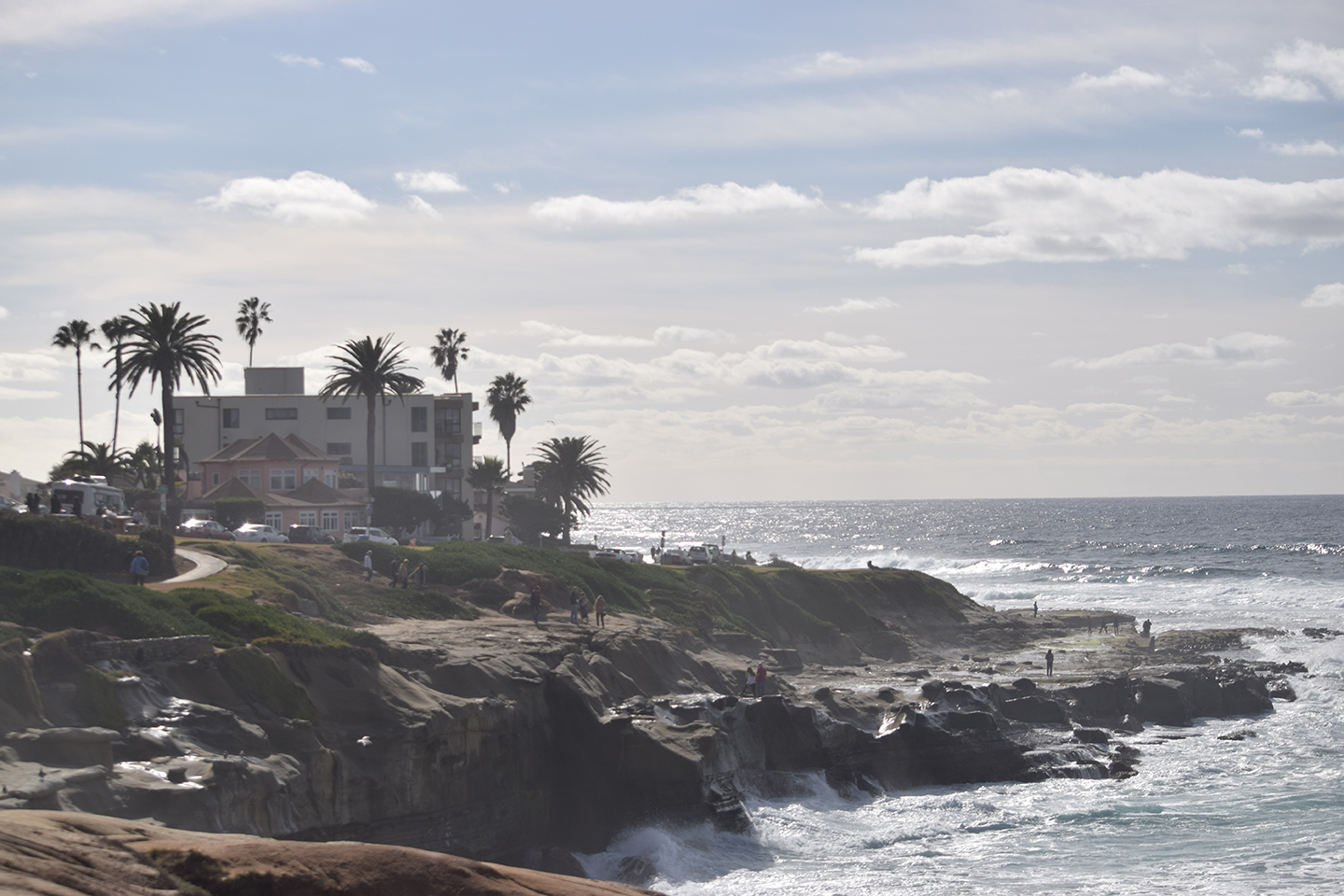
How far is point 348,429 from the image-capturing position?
8556 cm

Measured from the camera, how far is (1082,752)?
3588 cm

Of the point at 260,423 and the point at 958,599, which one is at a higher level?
the point at 260,423

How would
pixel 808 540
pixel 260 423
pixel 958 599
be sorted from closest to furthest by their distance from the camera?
pixel 958 599, pixel 260 423, pixel 808 540

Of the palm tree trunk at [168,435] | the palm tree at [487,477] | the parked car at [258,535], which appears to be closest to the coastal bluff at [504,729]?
the parked car at [258,535]

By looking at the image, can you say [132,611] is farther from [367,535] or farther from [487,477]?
[487,477]

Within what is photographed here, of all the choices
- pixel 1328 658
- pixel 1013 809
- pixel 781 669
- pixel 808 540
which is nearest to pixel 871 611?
pixel 781 669

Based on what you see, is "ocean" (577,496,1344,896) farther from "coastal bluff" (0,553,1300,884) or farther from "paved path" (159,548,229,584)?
"paved path" (159,548,229,584)

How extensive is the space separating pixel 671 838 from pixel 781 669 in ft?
70.5

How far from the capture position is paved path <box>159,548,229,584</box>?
1451 inches

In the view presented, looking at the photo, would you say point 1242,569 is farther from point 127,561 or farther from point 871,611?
point 127,561

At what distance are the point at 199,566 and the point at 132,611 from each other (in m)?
14.2

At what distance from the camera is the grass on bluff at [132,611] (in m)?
26.0

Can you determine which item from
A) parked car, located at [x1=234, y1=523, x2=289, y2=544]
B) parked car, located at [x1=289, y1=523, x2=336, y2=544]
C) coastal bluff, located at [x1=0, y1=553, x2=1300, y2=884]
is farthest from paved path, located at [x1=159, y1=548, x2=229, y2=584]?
parked car, located at [x1=289, y1=523, x2=336, y2=544]

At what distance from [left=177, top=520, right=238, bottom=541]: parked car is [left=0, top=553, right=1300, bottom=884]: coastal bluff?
15.9 m
